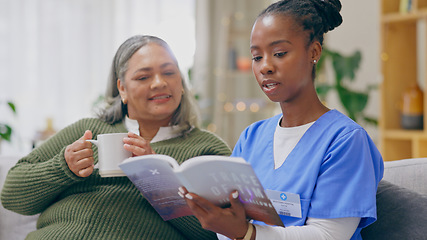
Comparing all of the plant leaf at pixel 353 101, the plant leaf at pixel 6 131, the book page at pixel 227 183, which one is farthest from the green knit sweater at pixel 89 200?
the plant leaf at pixel 353 101

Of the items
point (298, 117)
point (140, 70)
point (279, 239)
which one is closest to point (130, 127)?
point (140, 70)

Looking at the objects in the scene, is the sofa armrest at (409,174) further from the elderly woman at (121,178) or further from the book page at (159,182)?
the book page at (159,182)

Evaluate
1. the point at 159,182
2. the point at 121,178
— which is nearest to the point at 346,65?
the point at 121,178

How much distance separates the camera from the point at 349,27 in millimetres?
3879

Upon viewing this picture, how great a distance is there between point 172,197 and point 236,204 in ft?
0.65

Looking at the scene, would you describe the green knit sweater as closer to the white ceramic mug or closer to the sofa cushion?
the white ceramic mug

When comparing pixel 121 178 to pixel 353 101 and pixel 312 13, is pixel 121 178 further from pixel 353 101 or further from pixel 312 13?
pixel 353 101

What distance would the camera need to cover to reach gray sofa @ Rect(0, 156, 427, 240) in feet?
3.45

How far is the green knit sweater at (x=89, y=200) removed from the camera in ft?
4.21

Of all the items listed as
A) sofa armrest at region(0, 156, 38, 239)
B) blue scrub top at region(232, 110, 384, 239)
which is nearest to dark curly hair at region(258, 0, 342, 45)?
blue scrub top at region(232, 110, 384, 239)

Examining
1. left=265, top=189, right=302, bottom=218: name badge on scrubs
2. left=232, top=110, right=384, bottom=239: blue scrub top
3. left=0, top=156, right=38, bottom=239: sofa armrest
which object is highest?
left=232, top=110, right=384, bottom=239: blue scrub top

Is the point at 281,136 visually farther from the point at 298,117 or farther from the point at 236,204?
the point at 236,204

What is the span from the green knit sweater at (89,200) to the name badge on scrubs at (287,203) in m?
0.35

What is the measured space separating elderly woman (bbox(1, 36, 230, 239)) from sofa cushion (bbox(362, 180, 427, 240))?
0.45 metres
